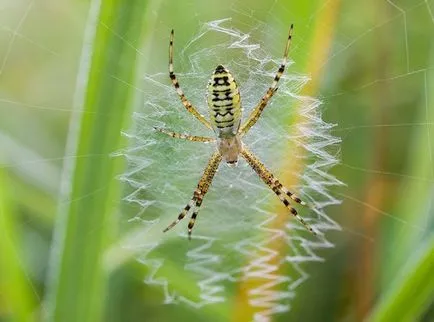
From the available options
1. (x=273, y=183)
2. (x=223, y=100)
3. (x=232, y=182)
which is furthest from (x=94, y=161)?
(x=232, y=182)

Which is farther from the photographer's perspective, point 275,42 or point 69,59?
point 69,59

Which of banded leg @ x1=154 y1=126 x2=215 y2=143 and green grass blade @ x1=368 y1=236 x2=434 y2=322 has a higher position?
banded leg @ x1=154 y1=126 x2=215 y2=143

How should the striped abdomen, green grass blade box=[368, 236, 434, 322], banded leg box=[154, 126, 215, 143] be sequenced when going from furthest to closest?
banded leg box=[154, 126, 215, 143]
the striped abdomen
green grass blade box=[368, 236, 434, 322]

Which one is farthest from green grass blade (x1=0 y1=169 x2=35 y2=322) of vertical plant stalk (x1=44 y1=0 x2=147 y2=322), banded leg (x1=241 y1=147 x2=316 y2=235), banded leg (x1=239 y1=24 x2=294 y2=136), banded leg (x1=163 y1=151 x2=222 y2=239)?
banded leg (x1=241 y1=147 x2=316 y2=235)

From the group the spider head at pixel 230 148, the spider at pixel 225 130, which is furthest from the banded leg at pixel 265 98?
the spider head at pixel 230 148

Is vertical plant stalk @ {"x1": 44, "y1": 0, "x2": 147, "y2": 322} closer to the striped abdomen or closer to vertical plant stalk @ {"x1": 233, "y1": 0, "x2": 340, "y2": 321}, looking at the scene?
the striped abdomen

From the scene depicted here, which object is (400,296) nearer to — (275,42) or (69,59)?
(275,42)

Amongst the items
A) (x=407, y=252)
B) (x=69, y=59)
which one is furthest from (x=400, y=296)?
(x=69, y=59)
